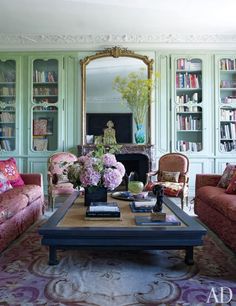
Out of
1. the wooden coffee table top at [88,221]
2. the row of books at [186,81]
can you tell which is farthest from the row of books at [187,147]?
the wooden coffee table top at [88,221]

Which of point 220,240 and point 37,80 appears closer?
point 220,240

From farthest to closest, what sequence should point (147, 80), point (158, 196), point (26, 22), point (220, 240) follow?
point (147, 80) < point (26, 22) < point (220, 240) < point (158, 196)

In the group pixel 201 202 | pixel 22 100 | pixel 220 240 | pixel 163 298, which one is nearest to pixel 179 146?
pixel 201 202

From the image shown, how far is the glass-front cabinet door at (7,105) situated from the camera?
523cm

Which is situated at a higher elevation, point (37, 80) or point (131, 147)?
point (37, 80)

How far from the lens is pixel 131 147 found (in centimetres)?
502

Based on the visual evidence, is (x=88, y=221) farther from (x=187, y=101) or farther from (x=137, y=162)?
(x=187, y=101)

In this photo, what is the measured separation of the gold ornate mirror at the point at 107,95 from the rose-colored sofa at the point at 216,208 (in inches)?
65.6

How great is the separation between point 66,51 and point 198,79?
2437 mm

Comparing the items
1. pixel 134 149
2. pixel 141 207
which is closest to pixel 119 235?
pixel 141 207

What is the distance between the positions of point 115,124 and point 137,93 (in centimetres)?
67

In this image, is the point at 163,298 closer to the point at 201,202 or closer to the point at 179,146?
the point at 201,202

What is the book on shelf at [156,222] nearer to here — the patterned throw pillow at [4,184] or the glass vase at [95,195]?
the glass vase at [95,195]

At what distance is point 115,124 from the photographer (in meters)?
5.15
